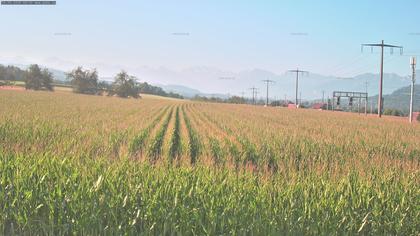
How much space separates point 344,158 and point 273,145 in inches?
101

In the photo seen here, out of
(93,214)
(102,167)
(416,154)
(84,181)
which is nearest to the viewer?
(93,214)

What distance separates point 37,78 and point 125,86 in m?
39.4

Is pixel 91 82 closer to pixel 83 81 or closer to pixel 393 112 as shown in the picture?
pixel 83 81

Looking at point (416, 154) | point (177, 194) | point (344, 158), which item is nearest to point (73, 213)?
point (177, 194)

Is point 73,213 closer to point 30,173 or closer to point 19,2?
point 30,173

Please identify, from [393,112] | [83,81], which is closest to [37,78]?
[83,81]

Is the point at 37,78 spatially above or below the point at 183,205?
above

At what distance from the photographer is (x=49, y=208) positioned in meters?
5.50

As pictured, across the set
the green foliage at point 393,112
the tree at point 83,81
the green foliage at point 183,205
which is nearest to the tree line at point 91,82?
the tree at point 83,81

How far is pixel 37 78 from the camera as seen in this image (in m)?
153

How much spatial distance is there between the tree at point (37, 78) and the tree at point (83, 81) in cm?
1953

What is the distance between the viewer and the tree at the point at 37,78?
152 m

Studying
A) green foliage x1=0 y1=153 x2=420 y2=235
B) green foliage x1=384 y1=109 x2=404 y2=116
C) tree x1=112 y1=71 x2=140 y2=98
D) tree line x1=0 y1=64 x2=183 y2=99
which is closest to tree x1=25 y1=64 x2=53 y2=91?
tree line x1=0 y1=64 x2=183 y2=99

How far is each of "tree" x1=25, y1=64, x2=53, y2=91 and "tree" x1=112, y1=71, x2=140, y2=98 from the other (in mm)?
31603
